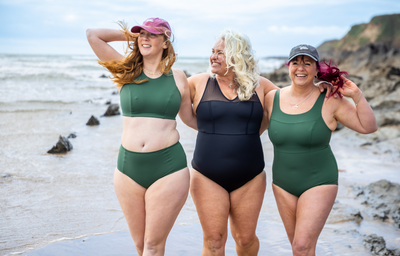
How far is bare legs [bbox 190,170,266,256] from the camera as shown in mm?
3387

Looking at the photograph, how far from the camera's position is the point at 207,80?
3545 millimetres

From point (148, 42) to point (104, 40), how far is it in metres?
0.51

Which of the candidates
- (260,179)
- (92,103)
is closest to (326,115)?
(260,179)

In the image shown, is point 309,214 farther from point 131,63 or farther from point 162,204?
point 131,63

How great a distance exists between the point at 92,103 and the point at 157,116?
14.9 metres

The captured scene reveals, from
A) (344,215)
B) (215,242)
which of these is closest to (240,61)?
(215,242)

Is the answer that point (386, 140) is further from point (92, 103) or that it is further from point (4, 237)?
point (92, 103)

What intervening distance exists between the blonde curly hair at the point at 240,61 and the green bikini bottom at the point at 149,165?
86 centimetres

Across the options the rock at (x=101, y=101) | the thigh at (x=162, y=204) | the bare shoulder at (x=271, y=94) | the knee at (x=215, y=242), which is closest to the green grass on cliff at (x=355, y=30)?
the rock at (x=101, y=101)

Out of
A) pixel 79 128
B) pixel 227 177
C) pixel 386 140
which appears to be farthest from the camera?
pixel 79 128

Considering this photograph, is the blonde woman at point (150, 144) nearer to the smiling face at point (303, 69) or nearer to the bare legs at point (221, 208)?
the bare legs at point (221, 208)

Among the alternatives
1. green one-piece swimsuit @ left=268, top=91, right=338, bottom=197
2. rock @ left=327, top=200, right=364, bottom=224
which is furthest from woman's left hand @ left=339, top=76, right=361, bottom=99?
rock @ left=327, top=200, right=364, bottom=224

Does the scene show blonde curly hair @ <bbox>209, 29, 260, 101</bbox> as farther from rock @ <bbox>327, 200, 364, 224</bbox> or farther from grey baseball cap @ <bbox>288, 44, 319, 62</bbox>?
rock @ <bbox>327, 200, 364, 224</bbox>

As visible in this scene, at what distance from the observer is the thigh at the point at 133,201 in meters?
3.08
